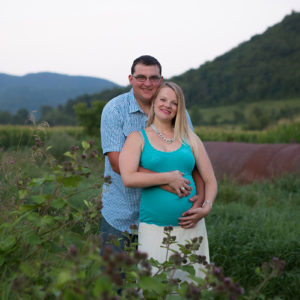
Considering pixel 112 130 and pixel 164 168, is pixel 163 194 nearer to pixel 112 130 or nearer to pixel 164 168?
pixel 164 168

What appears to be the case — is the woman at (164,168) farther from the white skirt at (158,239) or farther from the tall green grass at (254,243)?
the tall green grass at (254,243)

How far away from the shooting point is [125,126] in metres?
2.95

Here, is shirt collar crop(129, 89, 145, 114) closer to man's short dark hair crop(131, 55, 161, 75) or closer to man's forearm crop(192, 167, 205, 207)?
man's short dark hair crop(131, 55, 161, 75)

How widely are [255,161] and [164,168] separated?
5989 millimetres

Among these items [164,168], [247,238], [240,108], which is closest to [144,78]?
[164,168]

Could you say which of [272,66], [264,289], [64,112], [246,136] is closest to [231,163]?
[264,289]

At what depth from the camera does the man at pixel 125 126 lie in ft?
9.53

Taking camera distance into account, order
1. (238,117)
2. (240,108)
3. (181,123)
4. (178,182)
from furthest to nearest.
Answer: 1. (240,108)
2. (238,117)
3. (181,123)
4. (178,182)

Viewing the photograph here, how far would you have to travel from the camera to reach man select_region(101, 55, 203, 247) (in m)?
2.90

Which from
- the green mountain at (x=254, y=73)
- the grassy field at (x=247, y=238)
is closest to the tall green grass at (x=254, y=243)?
the grassy field at (x=247, y=238)

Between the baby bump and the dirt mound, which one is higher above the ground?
the baby bump

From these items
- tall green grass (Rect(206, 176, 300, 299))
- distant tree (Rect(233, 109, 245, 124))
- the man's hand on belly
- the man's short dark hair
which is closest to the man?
the man's short dark hair

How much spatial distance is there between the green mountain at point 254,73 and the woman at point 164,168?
61922 millimetres

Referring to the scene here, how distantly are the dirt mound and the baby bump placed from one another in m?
5.71
